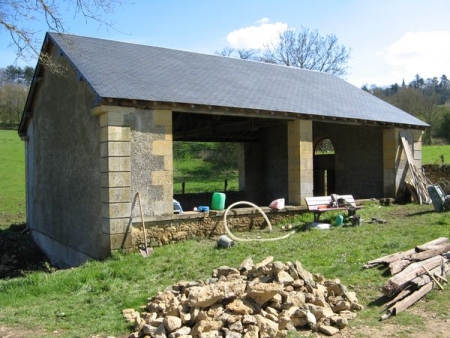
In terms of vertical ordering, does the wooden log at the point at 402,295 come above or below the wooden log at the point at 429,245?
below

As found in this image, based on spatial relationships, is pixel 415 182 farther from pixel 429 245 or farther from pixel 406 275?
pixel 406 275

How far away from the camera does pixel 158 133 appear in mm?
9672

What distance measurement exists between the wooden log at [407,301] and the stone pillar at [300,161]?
6281 mm

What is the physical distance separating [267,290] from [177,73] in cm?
807

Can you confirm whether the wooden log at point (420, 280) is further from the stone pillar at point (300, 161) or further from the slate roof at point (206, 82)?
the stone pillar at point (300, 161)

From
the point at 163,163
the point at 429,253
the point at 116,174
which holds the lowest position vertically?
the point at 429,253

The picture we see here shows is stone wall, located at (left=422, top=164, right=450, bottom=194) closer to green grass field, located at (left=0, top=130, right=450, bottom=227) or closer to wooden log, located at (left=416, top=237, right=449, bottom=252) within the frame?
green grass field, located at (left=0, top=130, right=450, bottom=227)

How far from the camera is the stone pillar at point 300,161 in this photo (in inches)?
476

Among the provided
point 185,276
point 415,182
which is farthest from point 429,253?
point 415,182

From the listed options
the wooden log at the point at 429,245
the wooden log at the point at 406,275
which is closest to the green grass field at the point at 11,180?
the wooden log at the point at 429,245

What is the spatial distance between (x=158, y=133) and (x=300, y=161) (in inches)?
166

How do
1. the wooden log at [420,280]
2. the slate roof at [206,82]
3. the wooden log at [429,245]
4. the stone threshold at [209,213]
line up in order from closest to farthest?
the wooden log at [420,280] < the wooden log at [429,245] < the stone threshold at [209,213] < the slate roof at [206,82]

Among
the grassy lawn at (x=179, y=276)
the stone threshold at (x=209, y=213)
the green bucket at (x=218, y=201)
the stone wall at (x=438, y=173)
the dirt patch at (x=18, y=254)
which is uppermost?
the stone wall at (x=438, y=173)

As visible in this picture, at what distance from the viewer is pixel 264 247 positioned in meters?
8.82
